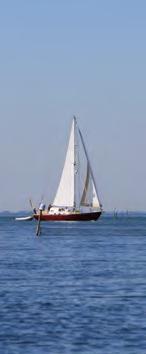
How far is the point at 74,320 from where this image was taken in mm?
42500

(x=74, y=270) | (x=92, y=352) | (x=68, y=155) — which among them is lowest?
(x=92, y=352)

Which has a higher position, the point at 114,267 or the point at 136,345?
the point at 114,267

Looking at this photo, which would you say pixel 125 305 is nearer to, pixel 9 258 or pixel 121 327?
pixel 121 327

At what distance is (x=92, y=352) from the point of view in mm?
35719

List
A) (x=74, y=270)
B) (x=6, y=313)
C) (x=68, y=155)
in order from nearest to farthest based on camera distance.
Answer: (x=6, y=313)
(x=74, y=270)
(x=68, y=155)

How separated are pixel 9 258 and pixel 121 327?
149ft

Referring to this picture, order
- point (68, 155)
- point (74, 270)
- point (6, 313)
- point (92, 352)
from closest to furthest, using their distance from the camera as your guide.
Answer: point (92, 352)
point (6, 313)
point (74, 270)
point (68, 155)

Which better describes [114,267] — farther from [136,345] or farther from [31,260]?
[136,345]

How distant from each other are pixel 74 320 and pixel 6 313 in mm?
3585

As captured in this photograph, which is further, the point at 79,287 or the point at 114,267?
the point at 114,267

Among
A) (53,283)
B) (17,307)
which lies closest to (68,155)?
(53,283)

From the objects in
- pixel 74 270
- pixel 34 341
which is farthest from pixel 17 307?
pixel 74 270

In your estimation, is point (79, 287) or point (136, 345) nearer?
point (136, 345)

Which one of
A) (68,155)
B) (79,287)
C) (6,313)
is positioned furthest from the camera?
(68,155)
